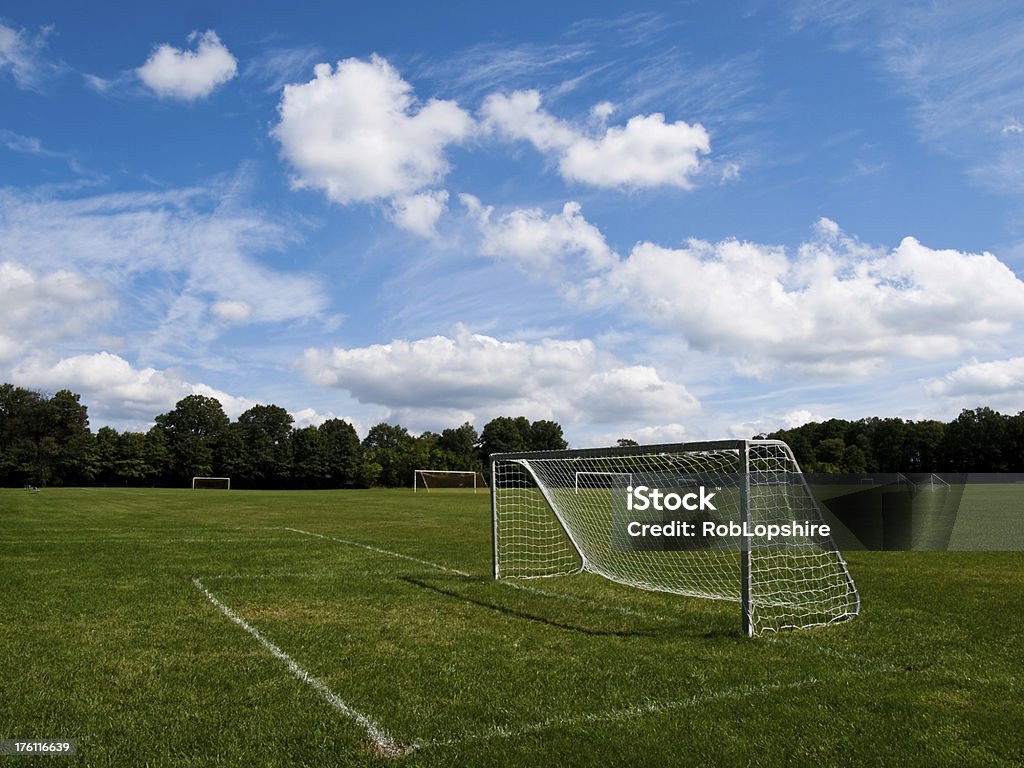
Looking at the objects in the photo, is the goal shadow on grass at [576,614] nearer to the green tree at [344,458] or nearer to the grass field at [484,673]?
the grass field at [484,673]

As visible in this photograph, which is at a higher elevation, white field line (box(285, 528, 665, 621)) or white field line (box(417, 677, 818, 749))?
white field line (box(417, 677, 818, 749))

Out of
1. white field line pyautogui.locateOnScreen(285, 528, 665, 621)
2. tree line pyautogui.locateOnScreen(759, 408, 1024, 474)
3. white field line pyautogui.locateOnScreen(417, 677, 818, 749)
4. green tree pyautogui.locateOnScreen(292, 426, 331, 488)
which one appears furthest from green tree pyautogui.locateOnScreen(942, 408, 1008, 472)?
white field line pyautogui.locateOnScreen(417, 677, 818, 749)

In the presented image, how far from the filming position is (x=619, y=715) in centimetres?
437

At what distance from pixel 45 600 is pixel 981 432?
4220 inches

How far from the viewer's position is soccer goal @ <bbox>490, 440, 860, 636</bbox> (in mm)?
7074

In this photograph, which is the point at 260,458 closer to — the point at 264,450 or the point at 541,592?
the point at 264,450

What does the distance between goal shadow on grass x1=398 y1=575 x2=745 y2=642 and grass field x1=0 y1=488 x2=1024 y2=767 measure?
5cm

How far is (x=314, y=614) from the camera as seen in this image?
24.4 ft

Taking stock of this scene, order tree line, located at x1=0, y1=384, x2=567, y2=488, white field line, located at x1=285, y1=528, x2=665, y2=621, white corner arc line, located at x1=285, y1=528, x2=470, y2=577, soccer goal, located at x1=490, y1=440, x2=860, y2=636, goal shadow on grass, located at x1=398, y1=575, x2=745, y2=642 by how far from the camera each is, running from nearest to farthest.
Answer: goal shadow on grass, located at x1=398, y1=575, x2=745, y2=642 → soccer goal, located at x1=490, y1=440, x2=860, y2=636 → white field line, located at x1=285, y1=528, x2=665, y2=621 → white corner arc line, located at x1=285, y1=528, x2=470, y2=577 → tree line, located at x1=0, y1=384, x2=567, y2=488

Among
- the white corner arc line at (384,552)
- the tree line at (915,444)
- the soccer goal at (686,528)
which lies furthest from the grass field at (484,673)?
the tree line at (915,444)

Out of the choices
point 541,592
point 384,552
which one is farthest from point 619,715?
point 384,552

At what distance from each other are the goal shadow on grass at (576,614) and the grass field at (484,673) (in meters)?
0.05

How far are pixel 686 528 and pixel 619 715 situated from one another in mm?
10696

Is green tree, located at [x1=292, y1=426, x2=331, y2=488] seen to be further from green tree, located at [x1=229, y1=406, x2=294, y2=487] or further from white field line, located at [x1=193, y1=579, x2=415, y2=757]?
white field line, located at [x1=193, y1=579, x2=415, y2=757]
